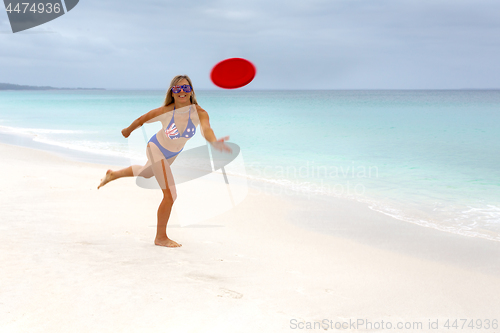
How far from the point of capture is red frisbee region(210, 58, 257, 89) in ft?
16.6

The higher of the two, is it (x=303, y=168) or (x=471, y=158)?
(x=303, y=168)

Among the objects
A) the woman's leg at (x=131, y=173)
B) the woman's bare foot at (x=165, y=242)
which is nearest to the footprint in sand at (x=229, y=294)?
the woman's bare foot at (x=165, y=242)

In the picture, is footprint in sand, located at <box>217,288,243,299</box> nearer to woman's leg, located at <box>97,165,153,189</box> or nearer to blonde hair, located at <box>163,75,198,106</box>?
woman's leg, located at <box>97,165,153,189</box>

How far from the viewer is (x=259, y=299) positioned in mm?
3373

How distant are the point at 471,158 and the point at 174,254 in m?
13.0

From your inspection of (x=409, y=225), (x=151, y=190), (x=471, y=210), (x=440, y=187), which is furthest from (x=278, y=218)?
(x=440, y=187)

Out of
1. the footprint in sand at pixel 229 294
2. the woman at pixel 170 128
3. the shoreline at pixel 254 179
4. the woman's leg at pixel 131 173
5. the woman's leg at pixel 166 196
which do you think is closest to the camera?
the footprint in sand at pixel 229 294

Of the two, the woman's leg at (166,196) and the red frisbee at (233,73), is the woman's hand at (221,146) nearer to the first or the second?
the woman's leg at (166,196)

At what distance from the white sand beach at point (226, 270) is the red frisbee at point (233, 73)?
1.88 meters

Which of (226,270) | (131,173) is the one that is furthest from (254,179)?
(226,270)

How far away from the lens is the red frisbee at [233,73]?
5051mm

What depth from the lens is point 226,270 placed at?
13.1 feet

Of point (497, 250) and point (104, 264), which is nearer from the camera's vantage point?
point (104, 264)

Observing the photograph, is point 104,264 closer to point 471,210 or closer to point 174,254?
point 174,254
